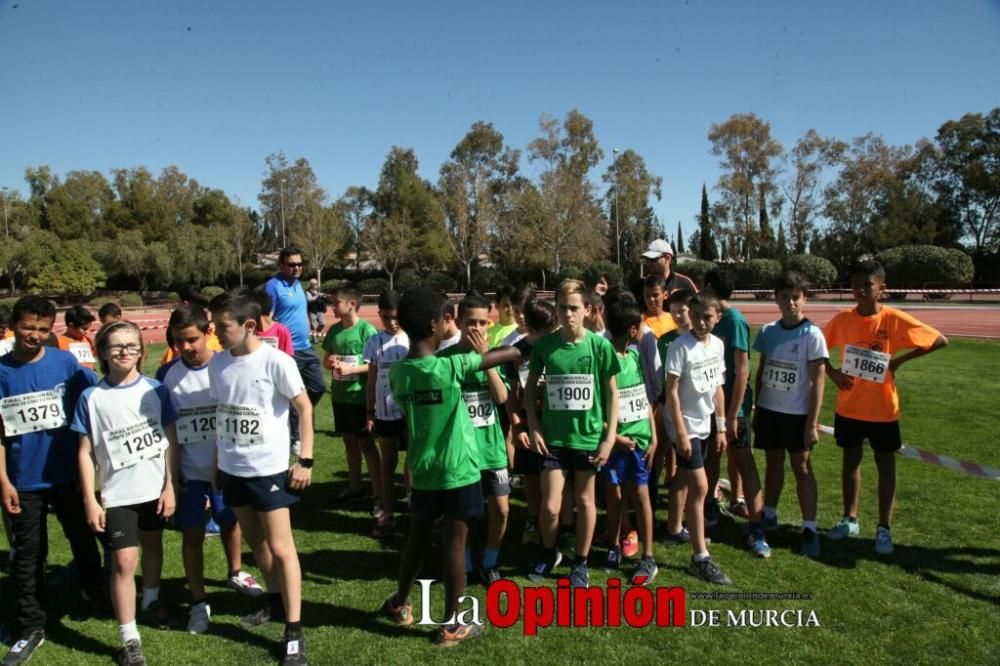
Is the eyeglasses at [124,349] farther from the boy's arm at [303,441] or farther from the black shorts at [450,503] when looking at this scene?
the black shorts at [450,503]

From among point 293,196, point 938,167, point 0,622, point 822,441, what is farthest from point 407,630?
point 293,196

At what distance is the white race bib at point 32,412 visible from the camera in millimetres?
3633

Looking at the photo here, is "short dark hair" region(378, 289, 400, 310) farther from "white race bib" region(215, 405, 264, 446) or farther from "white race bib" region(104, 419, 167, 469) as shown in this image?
"white race bib" region(104, 419, 167, 469)

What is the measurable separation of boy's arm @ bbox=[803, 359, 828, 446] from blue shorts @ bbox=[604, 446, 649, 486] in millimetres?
1253

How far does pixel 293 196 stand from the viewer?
199 ft

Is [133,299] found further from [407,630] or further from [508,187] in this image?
[407,630]

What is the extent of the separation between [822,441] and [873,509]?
2.34 metres

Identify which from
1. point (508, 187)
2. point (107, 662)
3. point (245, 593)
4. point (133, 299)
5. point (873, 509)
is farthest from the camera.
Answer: point (508, 187)

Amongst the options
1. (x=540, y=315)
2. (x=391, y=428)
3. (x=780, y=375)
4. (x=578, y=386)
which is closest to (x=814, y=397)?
(x=780, y=375)

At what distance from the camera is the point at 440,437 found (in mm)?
3588

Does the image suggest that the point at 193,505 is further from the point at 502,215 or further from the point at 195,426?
the point at 502,215

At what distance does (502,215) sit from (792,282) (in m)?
50.0

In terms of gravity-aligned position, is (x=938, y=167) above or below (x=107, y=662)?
above

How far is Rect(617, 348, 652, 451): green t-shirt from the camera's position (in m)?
4.38
